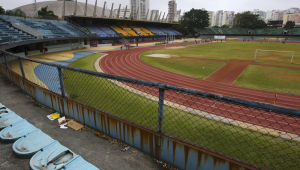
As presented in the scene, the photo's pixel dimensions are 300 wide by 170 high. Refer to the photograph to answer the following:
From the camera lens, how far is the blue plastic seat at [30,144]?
3031mm

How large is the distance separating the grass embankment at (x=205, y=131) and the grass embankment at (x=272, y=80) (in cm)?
870

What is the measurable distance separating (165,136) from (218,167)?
3.04 ft

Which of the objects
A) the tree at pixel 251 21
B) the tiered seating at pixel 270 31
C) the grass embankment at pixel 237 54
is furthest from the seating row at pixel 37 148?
the tree at pixel 251 21

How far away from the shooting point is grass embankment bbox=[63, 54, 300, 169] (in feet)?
17.6

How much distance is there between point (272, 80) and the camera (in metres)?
16.4

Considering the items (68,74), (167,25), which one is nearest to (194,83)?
(68,74)

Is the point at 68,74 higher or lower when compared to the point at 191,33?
lower

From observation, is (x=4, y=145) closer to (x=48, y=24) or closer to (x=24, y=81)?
(x=24, y=81)

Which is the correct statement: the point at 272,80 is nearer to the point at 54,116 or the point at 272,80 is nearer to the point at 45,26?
the point at 54,116

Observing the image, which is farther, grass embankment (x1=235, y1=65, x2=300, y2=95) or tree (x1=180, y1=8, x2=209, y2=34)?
tree (x1=180, y1=8, x2=209, y2=34)

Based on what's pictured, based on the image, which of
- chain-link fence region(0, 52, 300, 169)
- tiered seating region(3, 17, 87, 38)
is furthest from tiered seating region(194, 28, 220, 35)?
chain-link fence region(0, 52, 300, 169)

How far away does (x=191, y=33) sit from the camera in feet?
292

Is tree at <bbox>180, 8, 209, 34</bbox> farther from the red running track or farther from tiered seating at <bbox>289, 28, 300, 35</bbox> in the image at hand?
the red running track

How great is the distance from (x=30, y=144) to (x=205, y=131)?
18.8ft
